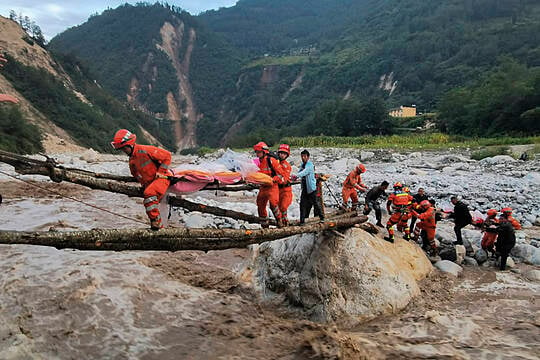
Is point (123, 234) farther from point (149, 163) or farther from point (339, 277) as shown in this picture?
point (339, 277)

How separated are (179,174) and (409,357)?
3432mm

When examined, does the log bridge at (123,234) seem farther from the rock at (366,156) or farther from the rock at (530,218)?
the rock at (366,156)

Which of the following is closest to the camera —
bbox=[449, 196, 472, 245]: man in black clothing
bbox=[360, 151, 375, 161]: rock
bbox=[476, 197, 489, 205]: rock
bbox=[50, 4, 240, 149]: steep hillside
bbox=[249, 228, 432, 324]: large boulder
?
bbox=[249, 228, 432, 324]: large boulder

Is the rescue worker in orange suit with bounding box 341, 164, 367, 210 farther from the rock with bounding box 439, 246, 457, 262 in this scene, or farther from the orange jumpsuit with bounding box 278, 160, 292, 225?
the orange jumpsuit with bounding box 278, 160, 292, 225

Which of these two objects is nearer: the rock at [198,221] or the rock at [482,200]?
the rock at [198,221]

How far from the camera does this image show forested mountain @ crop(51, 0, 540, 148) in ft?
198

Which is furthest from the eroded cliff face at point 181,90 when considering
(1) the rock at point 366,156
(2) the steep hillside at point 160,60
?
(1) the rock at point 366,156

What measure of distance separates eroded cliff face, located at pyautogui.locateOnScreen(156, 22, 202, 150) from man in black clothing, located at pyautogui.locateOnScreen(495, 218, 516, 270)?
93.7 meters

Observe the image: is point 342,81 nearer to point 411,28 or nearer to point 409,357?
point 411,28

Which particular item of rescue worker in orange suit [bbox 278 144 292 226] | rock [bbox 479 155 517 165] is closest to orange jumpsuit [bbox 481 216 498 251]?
rescue worker in orange suit [bbox 278 144 292 226]

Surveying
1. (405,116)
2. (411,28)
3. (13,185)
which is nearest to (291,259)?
(13,185)

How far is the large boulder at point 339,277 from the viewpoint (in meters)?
5.79

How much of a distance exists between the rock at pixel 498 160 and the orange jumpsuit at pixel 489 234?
1292 cm

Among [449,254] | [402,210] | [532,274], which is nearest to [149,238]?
[402,210]
